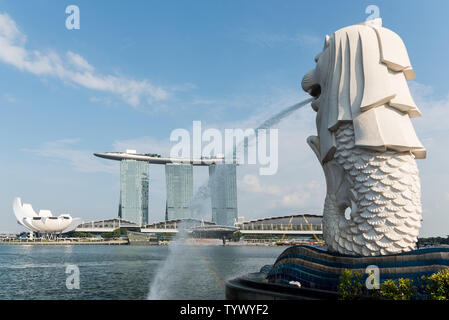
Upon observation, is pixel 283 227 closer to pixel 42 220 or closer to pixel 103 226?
pixel 103 226

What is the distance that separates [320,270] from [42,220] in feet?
344

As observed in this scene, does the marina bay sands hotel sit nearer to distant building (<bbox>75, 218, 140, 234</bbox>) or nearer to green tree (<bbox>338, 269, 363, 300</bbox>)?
distant building (<bbox>75, 218, 140, 234</bbox>)

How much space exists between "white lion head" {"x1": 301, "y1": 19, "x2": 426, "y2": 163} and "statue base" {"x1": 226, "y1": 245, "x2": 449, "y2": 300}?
3.70 metres

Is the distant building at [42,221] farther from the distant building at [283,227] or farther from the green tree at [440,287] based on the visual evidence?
the green tree at [440,287]

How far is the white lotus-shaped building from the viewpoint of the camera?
4154 inches

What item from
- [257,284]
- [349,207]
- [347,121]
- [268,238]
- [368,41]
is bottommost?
[268,238]

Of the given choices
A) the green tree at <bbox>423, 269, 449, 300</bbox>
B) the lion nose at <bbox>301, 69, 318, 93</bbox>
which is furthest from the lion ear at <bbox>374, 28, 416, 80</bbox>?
the green tree at <bbox>423, 269, 449, 300</bbox>

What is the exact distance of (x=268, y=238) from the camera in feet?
361

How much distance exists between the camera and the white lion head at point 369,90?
14.1 m

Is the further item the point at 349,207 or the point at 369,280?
the point at 349,207
